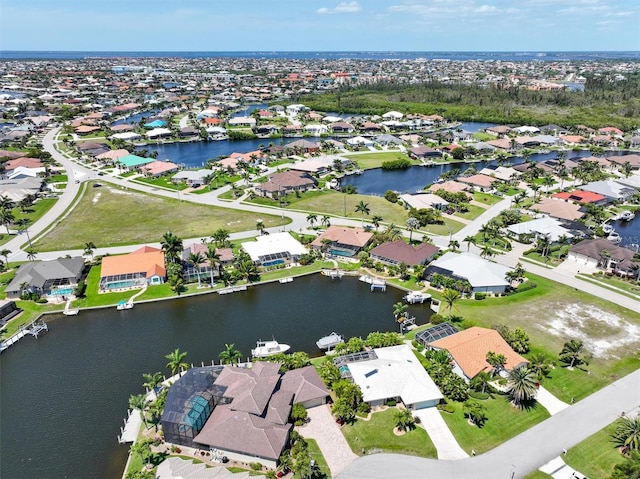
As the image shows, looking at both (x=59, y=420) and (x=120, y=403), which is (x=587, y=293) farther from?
(x=59, y=420)

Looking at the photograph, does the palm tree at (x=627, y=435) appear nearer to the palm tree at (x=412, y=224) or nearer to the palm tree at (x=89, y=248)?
the palm tree at (x=412, y=224)

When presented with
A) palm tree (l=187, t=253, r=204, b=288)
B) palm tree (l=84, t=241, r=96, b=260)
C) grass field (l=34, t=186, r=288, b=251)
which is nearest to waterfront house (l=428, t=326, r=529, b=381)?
palm tree (l=187, t=253, r=204, b=288)

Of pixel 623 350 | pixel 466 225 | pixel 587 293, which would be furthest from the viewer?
pixel 466 225

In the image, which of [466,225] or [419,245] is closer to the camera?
[419,245]

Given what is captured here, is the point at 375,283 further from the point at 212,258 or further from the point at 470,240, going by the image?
the point at 212,258

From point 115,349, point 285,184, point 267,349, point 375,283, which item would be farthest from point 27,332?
point 285,184

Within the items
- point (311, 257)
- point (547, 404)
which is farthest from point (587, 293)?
point (311, 257)
